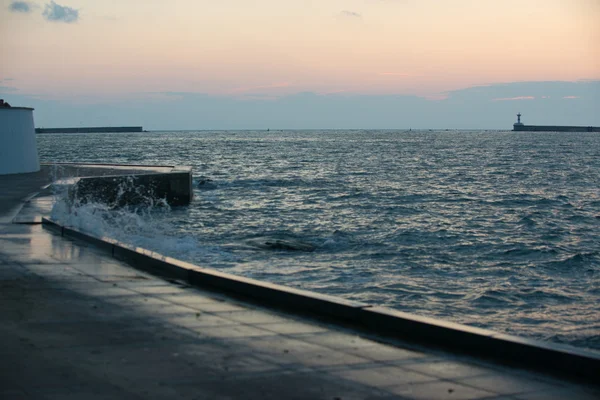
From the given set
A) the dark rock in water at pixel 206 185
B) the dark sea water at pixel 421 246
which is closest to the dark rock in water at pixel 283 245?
the dark sea water at pixel 421 246

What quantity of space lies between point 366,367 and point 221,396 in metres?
1.33

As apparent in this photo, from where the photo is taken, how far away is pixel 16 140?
27.3 metres

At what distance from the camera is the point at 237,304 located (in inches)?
300

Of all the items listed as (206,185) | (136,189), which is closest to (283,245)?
(136,189)

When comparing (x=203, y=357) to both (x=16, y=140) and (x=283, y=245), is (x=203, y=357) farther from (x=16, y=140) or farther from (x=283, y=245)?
(x=16, y=140)

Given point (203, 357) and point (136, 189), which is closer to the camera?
point (203, 357)

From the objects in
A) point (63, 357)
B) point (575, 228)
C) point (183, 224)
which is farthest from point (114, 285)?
point (575, 228)

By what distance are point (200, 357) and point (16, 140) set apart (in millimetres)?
24479

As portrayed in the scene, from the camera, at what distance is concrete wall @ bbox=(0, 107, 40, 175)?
1040 inches

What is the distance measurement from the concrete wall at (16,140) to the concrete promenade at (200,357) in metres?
20.2

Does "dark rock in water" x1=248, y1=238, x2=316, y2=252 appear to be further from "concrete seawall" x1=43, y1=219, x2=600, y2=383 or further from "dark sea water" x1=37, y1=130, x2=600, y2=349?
"concrete seawall" x1=43, y1=219, x2=600, y2=383

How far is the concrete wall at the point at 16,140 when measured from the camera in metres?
26.4

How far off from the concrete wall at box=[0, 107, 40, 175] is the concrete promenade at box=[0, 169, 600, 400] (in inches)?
797

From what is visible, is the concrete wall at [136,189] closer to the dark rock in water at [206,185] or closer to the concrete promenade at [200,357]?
the dark rock in water at [206,185]
